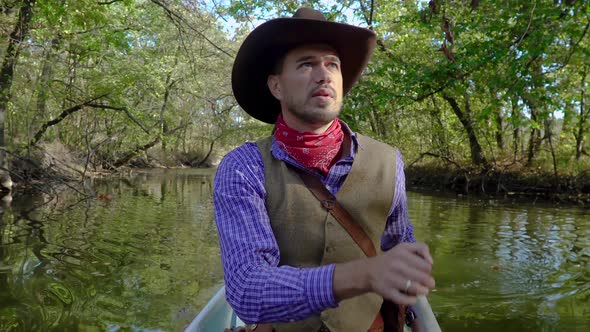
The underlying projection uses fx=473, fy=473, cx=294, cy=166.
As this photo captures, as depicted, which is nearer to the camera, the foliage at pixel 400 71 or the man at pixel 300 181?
the man at pixel 300 181

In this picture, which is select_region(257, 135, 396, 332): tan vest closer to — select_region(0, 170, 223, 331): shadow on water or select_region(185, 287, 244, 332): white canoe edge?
select_region(185, 287, 244, 332): white canoe edge

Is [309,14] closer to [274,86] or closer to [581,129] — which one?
[274,86]

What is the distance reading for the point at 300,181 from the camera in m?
1.66

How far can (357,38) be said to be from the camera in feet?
6.22

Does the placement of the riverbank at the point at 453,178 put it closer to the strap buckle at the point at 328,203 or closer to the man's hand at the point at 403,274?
the strap buckle at the point at 328,203

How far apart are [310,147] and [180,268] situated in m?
4.90

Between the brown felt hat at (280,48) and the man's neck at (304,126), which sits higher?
the brown felt hat at (280,48)

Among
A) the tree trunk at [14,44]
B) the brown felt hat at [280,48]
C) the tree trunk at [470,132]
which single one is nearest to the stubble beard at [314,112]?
the brown felt hat at [280,48]

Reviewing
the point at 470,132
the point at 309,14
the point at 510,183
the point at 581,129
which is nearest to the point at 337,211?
the point at 309,14

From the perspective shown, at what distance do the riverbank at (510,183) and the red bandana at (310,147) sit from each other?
13488 mm

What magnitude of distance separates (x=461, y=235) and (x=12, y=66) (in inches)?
417

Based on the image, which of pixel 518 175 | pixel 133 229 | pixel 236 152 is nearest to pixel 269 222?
pixel 236 152

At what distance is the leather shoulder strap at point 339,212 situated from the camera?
1.62m

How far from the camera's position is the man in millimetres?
1437
